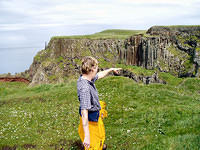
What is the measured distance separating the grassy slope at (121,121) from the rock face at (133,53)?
4502 centimetres

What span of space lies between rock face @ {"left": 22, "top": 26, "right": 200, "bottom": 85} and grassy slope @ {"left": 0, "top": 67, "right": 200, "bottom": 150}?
1772 inches

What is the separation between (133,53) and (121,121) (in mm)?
63758

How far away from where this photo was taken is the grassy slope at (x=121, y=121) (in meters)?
9.15

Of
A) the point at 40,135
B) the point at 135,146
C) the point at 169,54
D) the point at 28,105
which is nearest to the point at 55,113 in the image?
the point at 40,135

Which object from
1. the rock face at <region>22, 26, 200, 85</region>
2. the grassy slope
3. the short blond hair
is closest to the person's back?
the short blond hair

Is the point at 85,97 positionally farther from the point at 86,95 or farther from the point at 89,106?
the point at 89,106

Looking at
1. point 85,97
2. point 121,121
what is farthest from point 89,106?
point 121,121

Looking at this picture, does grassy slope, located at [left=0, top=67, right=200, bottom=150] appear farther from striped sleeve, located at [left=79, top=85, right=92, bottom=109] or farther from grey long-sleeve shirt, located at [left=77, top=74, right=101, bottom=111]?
striped sleeve, located at [left=79, top=85, right=92, bottom=109]

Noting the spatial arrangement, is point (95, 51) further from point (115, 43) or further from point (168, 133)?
point (168, 133)

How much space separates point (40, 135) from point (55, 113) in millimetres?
3364

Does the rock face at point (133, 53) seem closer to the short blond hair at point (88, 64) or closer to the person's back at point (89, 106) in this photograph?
the person's back at point (89, 106)

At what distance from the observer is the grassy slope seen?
9.15 meters

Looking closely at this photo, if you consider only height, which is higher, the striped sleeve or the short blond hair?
the short blond hair

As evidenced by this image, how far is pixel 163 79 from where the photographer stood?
58.7m
